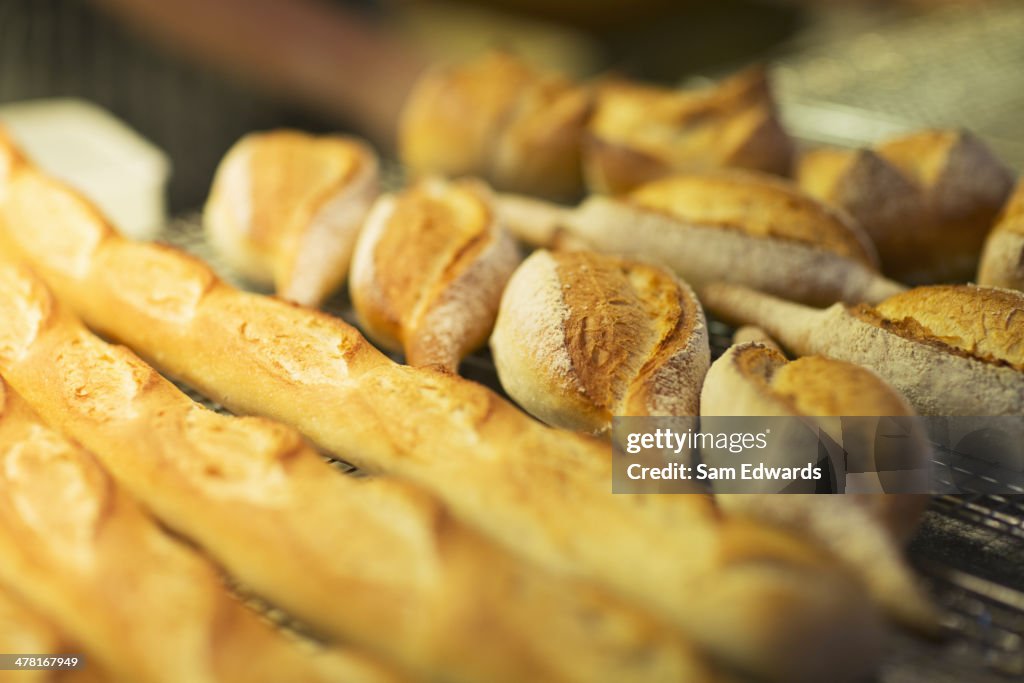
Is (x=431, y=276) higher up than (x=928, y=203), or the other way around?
(x=928, y=203)

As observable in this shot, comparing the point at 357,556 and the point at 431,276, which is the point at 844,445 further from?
the point at 431,276

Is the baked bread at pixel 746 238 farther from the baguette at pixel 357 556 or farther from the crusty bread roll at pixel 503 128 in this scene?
the baguette at pixel 357 556

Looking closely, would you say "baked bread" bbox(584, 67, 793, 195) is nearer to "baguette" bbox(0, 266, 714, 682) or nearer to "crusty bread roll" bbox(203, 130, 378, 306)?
"crusty bread roll" bbox(203, 130, 378, 306)

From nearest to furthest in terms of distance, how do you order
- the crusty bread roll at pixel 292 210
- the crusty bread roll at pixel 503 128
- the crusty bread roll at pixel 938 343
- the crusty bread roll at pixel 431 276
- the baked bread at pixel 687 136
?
the crusty bread roll at pixel 938 343 → the crusty bread roll at pixel 431 276 → the crusty bread roll at pixel 292 210 → the baked bread at pixel 687 136 → the crusty bread roll at pixel 503 128

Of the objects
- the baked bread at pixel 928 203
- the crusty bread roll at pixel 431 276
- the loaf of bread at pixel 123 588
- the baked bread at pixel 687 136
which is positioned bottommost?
the loaf of bread at pixel 123 588

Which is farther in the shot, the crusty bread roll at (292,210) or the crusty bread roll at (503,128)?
the crusty bread roll at (503,128)

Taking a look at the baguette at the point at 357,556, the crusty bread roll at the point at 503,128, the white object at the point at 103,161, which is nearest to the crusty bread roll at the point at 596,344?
the baguette at the point at 357,556

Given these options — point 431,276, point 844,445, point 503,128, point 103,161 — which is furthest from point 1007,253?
point 103,161
